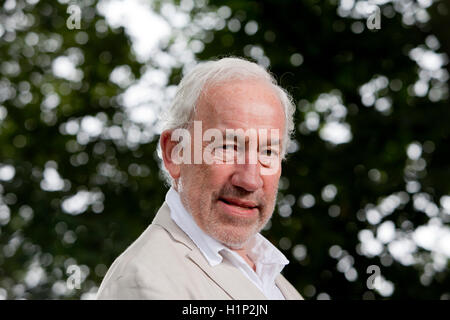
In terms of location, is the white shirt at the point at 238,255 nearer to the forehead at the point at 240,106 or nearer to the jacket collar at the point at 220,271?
the jacket collar at the point at 220,271

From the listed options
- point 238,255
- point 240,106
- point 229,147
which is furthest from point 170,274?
point 240,106

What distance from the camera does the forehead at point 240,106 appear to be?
1852mm

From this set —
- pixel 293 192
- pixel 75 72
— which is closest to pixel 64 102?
pixel 75 72

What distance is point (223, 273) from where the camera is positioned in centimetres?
177

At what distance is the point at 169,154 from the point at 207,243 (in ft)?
1.26

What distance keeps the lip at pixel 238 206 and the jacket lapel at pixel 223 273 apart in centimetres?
15

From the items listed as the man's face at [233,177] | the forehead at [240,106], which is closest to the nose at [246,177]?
the man's face at [233,177]

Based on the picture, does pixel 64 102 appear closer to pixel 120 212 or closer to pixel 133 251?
pixel 120 212

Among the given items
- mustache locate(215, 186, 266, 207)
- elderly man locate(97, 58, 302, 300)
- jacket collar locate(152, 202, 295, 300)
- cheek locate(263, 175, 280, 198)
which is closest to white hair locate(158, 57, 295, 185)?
elderly man locate(97, 58, 302, 300)

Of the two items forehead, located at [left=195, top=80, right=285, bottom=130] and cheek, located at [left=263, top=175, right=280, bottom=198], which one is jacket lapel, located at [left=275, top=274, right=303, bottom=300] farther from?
forehead, located at [left=195, top=80, right=285, bottom=130]

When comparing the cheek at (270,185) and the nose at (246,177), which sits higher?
the nose at (246,177)

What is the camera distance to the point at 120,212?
16.5 ft

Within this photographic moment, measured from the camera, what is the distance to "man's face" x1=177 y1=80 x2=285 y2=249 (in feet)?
6.12

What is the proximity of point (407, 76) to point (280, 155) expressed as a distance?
124 inches
